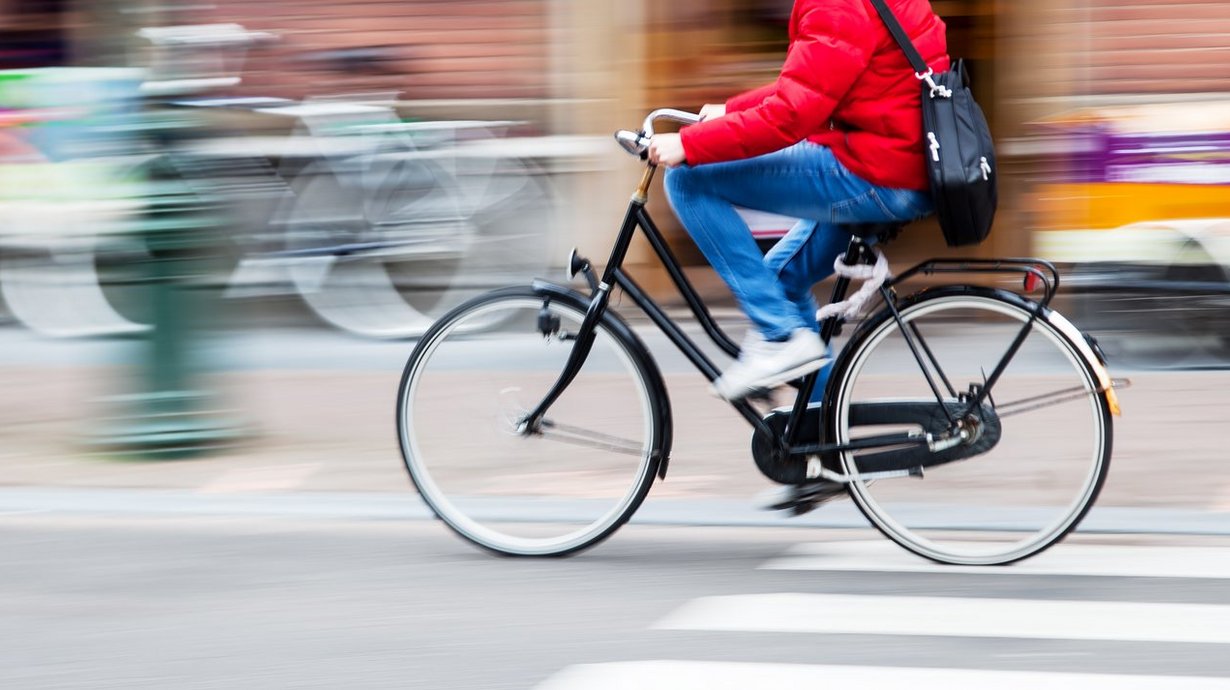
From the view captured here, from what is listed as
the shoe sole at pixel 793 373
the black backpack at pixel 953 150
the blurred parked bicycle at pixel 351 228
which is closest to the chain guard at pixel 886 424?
the shoe sole at pixel 793 373

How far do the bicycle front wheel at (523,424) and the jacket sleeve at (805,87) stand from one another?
26.5 inches

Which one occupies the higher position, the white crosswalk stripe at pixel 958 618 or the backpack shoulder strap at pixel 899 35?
the backpack shoulder strap at pixel 899 35

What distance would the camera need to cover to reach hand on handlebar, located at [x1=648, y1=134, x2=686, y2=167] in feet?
15.2

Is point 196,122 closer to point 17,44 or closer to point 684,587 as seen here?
point 684,587

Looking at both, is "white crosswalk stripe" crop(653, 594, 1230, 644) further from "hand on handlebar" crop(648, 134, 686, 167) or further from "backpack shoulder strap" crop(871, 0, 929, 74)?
"backpack shoulder strap" crop(871, 0, 929, 74)

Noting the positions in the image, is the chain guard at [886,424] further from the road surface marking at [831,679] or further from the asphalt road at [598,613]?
the road surface marking at [831,679]

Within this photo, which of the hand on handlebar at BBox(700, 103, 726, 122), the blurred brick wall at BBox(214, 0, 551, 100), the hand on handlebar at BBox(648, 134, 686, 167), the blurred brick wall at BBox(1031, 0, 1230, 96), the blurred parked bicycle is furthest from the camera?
the blurred brick wall at BBox(214, 0, 551, 100)

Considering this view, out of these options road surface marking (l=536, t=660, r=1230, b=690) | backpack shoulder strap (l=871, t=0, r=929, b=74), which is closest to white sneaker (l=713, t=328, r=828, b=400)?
backpack shoulder strap (l=871, t=0, r=929, b=74)

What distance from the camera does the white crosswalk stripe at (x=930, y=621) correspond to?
157 inches

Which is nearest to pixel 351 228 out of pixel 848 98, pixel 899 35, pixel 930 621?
pixel 848 98

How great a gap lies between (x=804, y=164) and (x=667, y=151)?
370 mm

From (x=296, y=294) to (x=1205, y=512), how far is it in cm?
599

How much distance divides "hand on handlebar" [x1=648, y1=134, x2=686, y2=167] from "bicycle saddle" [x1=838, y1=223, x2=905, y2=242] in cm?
50

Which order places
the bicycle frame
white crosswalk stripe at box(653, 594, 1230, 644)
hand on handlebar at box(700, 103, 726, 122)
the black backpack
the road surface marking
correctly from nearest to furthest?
1. the road surface marking
2. white crosswalk stripe at box(653, 594, 1230, 644)
3. the black backpack
4. the bicycle frame
5. hand on handlebar at box(700, 103, 726, 122)
